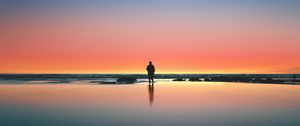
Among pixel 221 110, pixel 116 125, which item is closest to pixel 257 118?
pixel 221 110

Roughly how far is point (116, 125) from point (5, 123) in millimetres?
2678

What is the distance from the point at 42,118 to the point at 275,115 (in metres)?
6.45

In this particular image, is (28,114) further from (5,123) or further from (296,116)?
(296,116)

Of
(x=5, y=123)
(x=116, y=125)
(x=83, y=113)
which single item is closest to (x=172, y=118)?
(x=116, y=125)

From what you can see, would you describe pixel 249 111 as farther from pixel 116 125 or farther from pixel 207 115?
pixel 116 125

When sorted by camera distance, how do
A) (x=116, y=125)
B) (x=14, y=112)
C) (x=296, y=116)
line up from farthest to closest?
(x=14, y=112)
(x=296, y=116)
(x=116, y=125)

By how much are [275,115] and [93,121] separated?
512 cm

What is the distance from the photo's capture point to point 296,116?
427 inches

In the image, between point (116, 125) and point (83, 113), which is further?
point (83, 113)

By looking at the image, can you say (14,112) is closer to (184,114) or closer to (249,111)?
(184,114)

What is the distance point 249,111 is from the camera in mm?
12031

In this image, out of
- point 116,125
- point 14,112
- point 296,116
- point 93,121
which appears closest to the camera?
point 116,125

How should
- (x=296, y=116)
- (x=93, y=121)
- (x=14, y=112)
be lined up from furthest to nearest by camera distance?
(x=14, y=112), (x=296, y=116), (x=93, y=121)

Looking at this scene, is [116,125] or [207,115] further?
[207,115]
